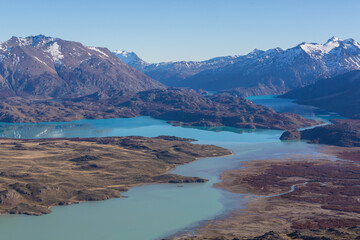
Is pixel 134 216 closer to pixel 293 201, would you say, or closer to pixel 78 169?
pixel 293 201

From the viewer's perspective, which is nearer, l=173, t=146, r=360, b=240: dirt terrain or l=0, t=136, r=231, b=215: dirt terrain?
l=173, t=146, r=360, b=240: dirt terrain

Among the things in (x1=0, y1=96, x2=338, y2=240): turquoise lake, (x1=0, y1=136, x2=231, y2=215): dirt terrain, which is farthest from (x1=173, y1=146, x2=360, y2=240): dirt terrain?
(x1=0, y1=136, x2=231, y2=215): dirt terrain

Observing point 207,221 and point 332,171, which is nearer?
point 207,221

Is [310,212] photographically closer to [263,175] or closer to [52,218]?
[263,175]

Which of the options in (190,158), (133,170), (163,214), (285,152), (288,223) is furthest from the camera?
(285,152)

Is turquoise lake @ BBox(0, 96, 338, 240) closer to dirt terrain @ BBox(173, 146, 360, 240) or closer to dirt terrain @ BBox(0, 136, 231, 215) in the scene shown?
dirt terrain @ BBox(0, 136, 231, 215)

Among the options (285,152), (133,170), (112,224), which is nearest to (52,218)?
(112,224)

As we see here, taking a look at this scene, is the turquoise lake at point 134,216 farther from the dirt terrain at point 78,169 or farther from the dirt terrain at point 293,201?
the dirt terrain at point 293,201

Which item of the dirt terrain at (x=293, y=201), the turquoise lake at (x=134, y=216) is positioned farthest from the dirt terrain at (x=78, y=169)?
the dirt terrain at (x=293, y=201)
